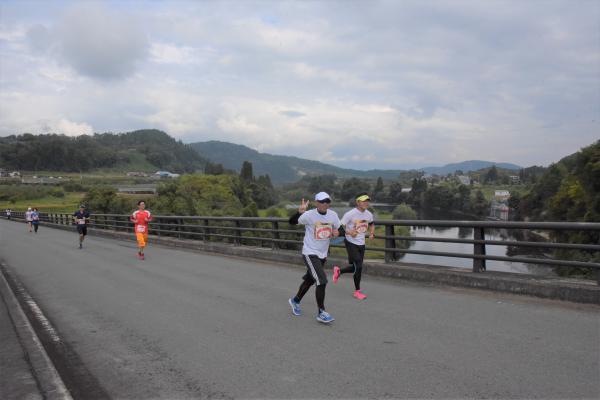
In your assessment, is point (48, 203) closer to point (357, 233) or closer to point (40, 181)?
point (40, 181)

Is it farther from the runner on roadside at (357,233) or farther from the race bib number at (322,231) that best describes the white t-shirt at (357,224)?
the race bib number at (322,231)

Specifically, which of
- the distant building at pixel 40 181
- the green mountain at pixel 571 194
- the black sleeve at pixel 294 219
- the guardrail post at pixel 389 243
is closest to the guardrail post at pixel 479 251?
the guardrail post at pixel 389 243

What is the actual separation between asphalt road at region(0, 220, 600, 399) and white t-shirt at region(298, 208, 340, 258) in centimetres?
97

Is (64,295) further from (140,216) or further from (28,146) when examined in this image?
(28,146)

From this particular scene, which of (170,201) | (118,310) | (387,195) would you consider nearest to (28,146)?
(170,201)

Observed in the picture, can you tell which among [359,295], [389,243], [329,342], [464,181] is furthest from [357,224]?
[464,181]

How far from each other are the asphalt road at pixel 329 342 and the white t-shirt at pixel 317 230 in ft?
3.17

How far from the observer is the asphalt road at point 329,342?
4.19 metres

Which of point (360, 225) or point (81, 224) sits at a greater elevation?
point (360, 225)

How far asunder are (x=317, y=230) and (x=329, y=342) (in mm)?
1614

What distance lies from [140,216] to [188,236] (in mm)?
4631

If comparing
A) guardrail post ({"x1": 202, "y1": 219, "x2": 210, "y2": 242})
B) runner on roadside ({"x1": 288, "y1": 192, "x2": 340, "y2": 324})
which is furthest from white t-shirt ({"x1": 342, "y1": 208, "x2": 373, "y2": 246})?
guardrail post ({"x1": 202, "y1": 219, "x2": 210, "y2": 242})

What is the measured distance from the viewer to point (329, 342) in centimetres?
551

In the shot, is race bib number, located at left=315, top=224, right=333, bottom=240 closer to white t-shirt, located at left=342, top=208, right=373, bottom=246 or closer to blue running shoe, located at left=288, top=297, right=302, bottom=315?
blue running shoe, located at left=288, top=297, right=302, bottom=315
